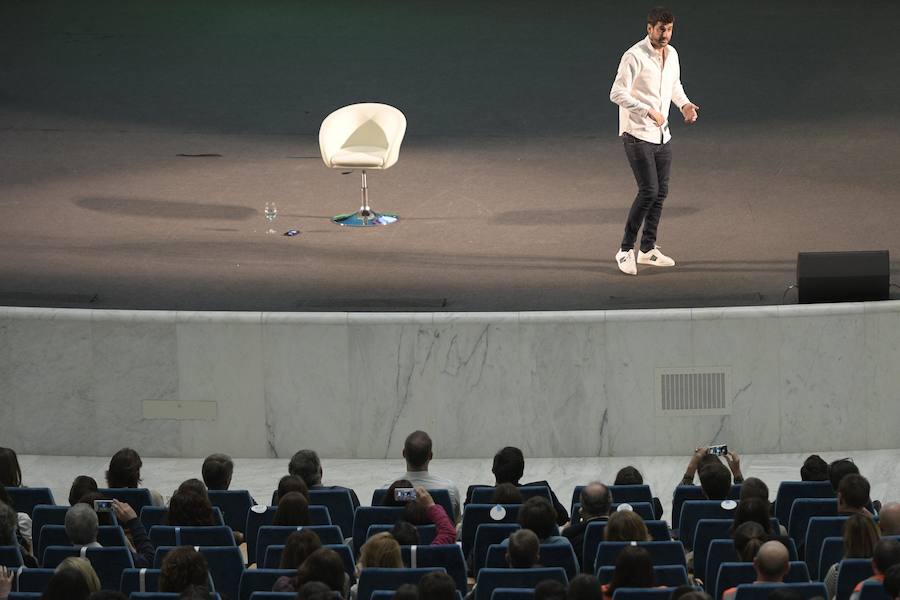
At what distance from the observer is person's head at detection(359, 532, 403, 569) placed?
22.3ft

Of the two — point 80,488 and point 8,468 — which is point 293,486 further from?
point 8,468

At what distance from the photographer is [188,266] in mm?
11609

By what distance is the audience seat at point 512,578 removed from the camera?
6691 millimetres

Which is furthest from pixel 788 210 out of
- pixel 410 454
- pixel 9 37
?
pixel 9 37

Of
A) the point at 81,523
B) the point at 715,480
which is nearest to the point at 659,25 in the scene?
the point at 715,480

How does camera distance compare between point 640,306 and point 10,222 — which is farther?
point 10,222

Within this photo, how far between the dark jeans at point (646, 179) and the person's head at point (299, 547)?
487 centimetres

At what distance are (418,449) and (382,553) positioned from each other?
1669 mm

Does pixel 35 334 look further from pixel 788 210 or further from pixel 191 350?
pixel 788 210

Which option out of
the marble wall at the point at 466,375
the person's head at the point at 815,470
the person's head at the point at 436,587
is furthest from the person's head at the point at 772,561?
the marble wall at the point at 466,375

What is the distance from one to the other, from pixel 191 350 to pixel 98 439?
0.90m

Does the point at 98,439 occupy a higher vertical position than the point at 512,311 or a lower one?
lower

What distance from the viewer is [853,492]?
24.2 feet

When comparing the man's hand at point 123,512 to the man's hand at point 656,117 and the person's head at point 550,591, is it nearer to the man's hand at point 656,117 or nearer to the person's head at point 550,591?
the person's head at point 550,591
